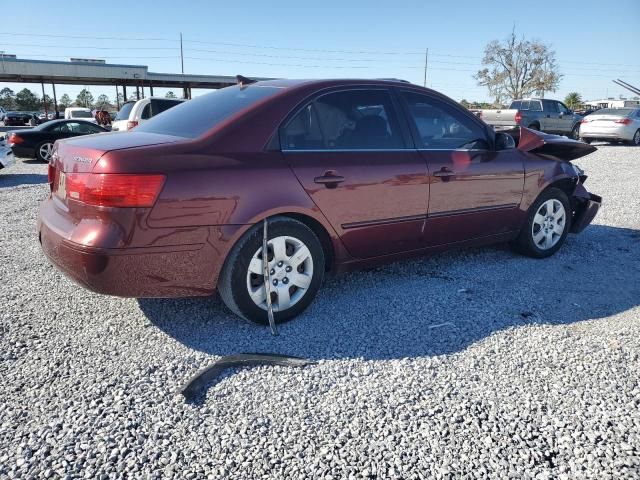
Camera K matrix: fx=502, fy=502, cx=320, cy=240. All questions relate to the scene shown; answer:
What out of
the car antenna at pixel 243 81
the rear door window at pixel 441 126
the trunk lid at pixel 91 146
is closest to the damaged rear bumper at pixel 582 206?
the rear door window at pixel 441 126

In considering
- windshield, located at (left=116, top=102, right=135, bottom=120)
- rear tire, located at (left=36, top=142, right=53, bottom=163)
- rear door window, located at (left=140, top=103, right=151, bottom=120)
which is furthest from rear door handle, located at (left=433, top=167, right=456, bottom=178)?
rear tire, located at (left=36, top=142, right=53, bottom=163)

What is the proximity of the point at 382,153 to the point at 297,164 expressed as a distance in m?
0.76

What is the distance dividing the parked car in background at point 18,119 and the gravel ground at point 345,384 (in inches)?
1599

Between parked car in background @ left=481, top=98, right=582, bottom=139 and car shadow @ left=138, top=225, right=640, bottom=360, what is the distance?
15.2m

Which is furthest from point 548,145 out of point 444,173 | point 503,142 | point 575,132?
point 575,132

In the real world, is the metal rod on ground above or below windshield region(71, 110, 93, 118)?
above

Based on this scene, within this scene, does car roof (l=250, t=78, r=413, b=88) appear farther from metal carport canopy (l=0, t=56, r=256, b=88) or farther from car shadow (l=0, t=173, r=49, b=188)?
metal carport canopy (l=0, t=56, r=256, b=88)

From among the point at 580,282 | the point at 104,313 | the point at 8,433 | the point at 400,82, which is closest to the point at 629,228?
the point at 580,282

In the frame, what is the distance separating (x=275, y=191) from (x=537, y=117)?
1946 cm

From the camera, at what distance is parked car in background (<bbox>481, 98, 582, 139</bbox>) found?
61.9ft

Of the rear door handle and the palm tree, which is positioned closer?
the rear door handle

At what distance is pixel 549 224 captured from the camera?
195 inches

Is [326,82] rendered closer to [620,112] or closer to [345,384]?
[345,384]

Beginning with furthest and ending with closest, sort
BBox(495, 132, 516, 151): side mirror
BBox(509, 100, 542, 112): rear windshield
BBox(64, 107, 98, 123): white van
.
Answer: BBox(64, 107, 98, 123): white van
BBox(509, 100, 542, 112): rear windshield
BBox(495, 132, 516, 151): side mirror
